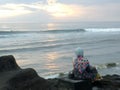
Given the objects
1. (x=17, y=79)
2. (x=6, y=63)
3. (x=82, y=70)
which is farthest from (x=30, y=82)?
(x=82, y=70)

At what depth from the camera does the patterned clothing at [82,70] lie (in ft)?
25.1

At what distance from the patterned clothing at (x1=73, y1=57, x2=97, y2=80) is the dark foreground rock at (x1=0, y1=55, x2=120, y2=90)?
0.20 metres

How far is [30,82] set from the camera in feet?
26.6

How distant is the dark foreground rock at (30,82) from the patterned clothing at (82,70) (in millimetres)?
196

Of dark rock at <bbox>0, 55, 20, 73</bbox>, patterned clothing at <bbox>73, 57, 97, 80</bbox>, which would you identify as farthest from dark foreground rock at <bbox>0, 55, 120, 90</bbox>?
patterned clothing at <bbox>73, 57, 97, 80</bbox>

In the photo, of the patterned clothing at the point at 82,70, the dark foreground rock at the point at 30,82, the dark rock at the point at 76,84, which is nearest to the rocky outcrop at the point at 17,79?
the dark foreground rock at the point at 30,82

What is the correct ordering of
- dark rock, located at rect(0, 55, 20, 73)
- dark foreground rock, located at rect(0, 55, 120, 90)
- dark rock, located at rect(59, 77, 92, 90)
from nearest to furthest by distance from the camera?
dark rock, located at rect(59, 77, 92, 90) → dark foreground rock, located at rect(0, 55, 120, 90) → dark rock, located at rect(0, 55, 20, 73)

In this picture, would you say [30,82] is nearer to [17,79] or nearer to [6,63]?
[17,79]

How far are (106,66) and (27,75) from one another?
905 centimetres

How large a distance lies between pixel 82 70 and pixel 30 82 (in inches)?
52.5

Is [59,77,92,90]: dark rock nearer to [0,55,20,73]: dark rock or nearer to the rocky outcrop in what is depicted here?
the rocky outcrop

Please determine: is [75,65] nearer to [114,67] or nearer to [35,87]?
[35,87]

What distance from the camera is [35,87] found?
26.6 ft

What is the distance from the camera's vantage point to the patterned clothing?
301 inches
